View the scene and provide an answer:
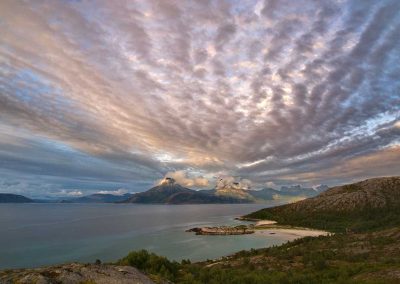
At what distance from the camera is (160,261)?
1092 inches

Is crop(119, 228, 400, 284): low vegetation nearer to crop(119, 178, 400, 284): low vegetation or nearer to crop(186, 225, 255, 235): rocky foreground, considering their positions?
crop(119, 178, 400, 284): low vegetation

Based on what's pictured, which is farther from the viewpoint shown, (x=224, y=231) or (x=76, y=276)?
(x=224, y=231)

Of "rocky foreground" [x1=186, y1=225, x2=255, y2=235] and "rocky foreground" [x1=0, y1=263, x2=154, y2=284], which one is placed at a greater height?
"rocky foreground" [x1=186, y1=225, x2=255, y2=235]

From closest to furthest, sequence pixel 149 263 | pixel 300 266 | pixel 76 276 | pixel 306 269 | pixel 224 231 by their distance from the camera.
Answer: pixel 76 276 < pixel 149 263 < pixel 306 269 < pixel 300 266 < pixel 224 231

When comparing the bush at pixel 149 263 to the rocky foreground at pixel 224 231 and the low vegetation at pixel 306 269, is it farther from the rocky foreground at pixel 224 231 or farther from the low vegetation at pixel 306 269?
the rocky foreground at pixel 224 231

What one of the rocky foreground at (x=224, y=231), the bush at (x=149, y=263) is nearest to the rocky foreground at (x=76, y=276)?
the bush at (x=149, y=263)

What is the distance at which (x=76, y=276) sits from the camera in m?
10.9

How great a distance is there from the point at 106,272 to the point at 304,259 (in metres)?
44.4

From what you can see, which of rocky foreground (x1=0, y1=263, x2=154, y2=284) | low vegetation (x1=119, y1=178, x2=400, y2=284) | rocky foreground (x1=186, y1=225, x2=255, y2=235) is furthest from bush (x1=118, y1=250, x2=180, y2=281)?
rocky foreground (x1=186, y1=225, x2=255, y2=235)

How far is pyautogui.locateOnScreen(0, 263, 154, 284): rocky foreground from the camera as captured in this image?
10.3 m

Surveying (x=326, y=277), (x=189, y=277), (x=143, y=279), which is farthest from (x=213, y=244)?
(x=143, y=279)

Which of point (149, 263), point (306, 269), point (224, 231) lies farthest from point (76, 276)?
point (224, 231)

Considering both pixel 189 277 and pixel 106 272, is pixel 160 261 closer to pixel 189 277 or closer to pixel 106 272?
pixel 189 277

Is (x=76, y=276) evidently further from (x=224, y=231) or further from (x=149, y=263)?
(x=224, y=231)
